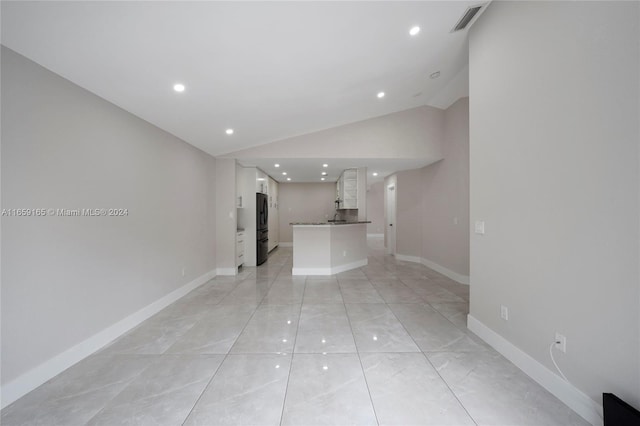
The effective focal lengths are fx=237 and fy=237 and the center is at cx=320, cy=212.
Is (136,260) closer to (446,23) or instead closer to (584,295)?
(584,295)

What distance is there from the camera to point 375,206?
11562mm

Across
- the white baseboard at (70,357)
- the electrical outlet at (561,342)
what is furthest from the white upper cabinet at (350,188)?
the electrical outlet at (561,342)

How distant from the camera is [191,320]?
2930 mm

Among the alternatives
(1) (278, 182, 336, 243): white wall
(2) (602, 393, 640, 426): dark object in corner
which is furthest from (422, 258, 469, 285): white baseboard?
(1) (278, 182, 336, 243): white wall

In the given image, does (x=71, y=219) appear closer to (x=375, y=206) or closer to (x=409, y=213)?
(x=409, y=213)

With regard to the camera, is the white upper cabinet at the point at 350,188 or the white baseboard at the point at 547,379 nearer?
the white baseboard at the point at 547,379

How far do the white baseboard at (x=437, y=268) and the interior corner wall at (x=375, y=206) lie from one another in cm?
493

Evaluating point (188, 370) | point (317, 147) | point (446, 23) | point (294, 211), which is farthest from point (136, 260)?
point (294, 211)

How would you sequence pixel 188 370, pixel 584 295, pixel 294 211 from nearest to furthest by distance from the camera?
pixel 584 295
pixel 188 370
pixel 294 211

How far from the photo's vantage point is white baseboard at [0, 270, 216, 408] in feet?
5.43

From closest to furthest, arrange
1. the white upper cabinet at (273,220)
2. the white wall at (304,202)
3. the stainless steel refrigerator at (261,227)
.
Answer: the stainless steel refrigerator at (261,227) < the white upper cabinet at (273,220) < the white wall at (304,202)

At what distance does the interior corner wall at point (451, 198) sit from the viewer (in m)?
4.38

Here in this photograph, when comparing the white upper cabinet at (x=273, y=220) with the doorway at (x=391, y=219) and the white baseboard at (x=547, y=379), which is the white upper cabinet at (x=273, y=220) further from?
the white baseboard at (x=547, y=379)

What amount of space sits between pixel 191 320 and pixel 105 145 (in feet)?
7.13
